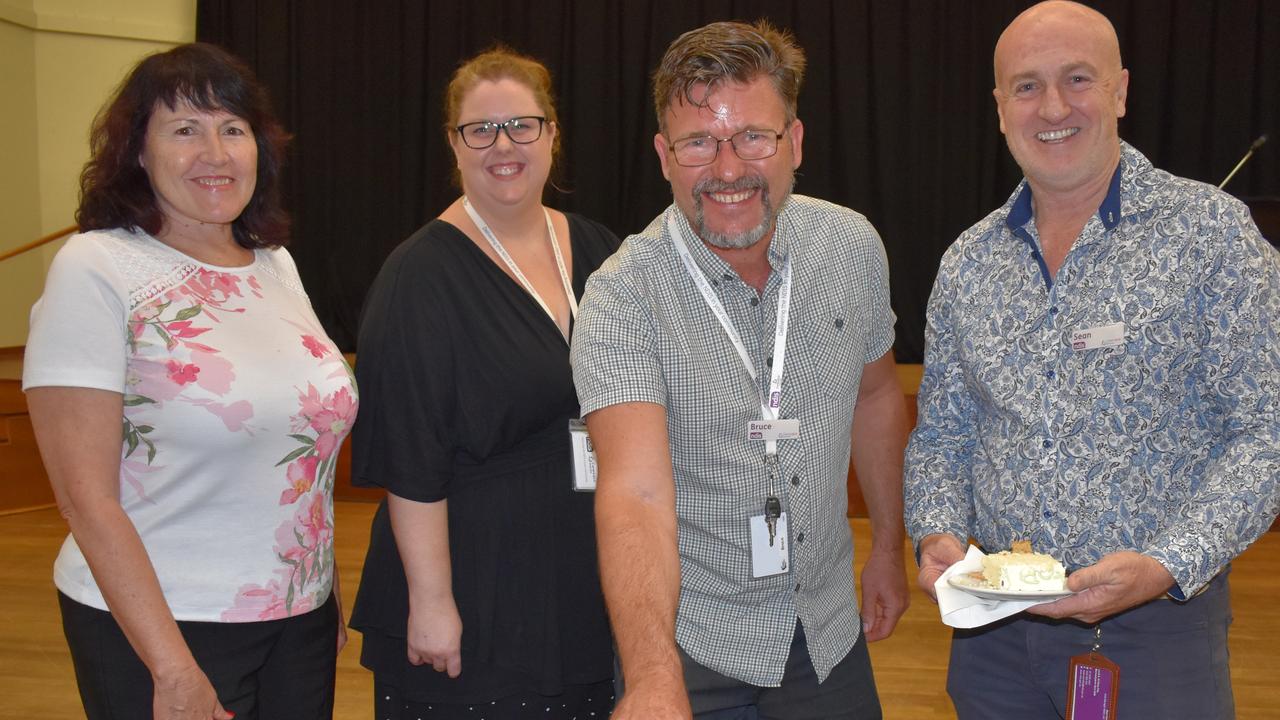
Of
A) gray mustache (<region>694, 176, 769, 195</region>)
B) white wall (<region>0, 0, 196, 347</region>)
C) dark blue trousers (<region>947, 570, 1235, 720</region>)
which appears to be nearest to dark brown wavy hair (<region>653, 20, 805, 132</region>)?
gray mustache (<region>694, 176, 769, 195</region>)

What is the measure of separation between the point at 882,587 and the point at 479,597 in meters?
0.78

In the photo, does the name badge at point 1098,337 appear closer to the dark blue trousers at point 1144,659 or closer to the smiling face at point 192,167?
the dark blue trousers at point 1144,659

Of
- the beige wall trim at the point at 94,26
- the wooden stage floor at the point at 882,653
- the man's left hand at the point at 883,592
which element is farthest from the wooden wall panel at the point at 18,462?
the man's left hand at the point at 883,592

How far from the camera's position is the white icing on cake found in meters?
1.64

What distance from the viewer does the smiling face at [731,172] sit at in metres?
1.87

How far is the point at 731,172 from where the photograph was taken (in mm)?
1879

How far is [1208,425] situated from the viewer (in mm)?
1829

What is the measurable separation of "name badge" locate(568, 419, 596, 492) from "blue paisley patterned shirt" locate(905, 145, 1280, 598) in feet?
2.06

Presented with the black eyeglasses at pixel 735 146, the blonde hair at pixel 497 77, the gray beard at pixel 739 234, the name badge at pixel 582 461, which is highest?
the blonde hair at pixel 497 77

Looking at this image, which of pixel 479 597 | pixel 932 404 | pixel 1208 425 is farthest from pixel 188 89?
pixel 1208 425

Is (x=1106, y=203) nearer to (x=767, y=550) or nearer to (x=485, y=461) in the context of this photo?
(x=767, y=550)

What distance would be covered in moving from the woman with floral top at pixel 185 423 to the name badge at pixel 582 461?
0.43 m

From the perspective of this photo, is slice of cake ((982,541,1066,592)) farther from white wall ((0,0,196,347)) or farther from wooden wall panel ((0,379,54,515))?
white wall ((0,0,196,347))

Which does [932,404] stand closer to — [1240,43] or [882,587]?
[882,587]
